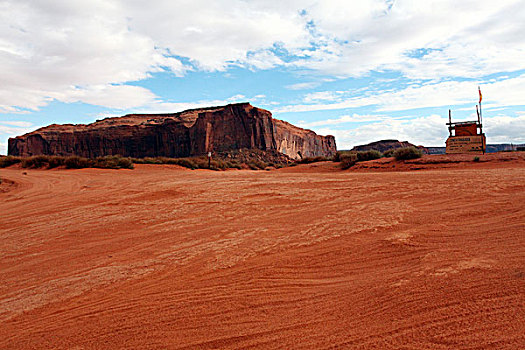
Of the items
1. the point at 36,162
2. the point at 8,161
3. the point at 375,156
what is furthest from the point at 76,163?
the point at 375,156

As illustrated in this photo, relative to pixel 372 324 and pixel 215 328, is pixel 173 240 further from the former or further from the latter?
pixel 372 324

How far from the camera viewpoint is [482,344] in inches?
83.7

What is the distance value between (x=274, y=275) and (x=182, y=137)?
7268cm

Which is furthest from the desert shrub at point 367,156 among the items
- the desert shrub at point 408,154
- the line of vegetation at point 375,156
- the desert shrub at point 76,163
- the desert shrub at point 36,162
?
the desert shrub at point 36,162

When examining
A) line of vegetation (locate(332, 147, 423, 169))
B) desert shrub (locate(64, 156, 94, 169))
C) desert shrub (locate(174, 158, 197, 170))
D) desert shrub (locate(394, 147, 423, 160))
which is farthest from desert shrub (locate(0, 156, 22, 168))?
desert shrub (locate(394, 147, 423, 160))

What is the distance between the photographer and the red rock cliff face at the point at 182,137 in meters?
67.1

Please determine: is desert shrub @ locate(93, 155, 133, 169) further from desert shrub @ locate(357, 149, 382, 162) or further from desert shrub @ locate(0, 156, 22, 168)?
desert shrub @ locate(357, 149, 382, 162)

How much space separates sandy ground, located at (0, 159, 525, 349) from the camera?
2457 millimetres

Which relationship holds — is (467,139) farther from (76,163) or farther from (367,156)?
(76,163)

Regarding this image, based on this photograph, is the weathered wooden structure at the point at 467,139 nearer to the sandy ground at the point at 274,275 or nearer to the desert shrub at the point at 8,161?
the sandy ground at the point at 274,275

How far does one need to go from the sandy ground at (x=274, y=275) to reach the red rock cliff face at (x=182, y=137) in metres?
60.3

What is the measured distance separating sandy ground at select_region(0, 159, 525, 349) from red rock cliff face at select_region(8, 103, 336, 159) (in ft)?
198

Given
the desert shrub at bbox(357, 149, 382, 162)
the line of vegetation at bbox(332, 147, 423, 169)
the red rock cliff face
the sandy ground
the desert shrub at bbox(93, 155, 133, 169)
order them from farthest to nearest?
the red rock cliff face, the desert shrub at bbox(357, 149, 382, 162), the desert shrub at bbox(93, 155, 133, 169), the line of vegetation at bbox(332, 147, 423, 169), the sandy ground

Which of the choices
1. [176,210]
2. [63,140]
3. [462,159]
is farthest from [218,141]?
[176,210]
